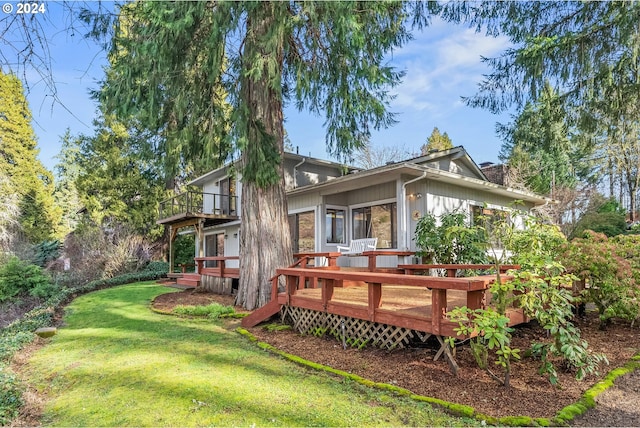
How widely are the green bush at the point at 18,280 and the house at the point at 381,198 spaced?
5.34m

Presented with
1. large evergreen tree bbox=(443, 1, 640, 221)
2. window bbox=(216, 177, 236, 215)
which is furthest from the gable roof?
window bbox=(216, 177, 236, 215)

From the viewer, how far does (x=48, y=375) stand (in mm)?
4375

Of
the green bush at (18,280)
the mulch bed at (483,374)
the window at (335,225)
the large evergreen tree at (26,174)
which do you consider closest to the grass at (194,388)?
the mulch bed at (483,374)

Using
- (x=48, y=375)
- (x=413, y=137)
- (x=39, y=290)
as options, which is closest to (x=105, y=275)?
(x=39, y=290)

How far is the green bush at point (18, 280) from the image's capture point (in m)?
12.1

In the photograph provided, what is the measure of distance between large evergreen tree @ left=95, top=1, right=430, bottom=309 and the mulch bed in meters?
3.14

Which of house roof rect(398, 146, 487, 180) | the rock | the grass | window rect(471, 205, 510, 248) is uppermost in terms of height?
house roof rect(398, 146, 487, 180)

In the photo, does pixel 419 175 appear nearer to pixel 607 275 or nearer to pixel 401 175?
pixel 401 175

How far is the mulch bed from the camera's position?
310cm

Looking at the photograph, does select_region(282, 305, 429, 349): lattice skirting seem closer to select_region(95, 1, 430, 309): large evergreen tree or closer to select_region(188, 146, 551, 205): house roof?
select_region(95, 1, 430, 309): large evergreen tree

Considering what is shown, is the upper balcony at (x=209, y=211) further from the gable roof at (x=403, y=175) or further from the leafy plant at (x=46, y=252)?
the leafy plant at (x=46, y=252)

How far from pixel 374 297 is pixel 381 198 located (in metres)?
6.70

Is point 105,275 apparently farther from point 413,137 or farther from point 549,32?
point 413,137

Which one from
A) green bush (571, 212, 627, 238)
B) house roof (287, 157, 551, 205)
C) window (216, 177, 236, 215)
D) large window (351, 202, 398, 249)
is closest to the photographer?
house roof (287, 157, 551, 205)
